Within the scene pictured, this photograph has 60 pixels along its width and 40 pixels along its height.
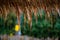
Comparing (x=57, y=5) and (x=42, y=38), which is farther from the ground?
(x=57, y=5)

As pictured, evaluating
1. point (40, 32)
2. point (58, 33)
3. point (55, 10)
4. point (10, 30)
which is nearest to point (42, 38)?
point (40, 32)

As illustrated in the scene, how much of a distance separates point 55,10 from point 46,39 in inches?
282

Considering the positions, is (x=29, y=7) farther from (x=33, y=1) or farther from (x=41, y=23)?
(x=41, y=23)

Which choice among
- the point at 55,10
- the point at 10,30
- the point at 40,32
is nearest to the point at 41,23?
the point at 40,32

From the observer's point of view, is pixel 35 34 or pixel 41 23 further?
pixel 35 34

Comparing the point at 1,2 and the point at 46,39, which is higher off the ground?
the point at 1,2

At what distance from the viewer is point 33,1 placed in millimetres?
1784

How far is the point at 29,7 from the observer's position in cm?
183

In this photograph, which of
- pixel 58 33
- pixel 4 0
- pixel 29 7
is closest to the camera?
pixel 4 0

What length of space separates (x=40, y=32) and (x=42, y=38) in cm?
29

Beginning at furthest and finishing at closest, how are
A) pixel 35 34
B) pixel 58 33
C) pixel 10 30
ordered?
pixel 10 30 < pixel 35 34 < pixel 58 33

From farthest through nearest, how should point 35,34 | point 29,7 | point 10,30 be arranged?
point 10,30, point 35,34, point 29,7

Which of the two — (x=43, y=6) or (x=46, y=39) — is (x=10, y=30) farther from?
(x=43, y=6)

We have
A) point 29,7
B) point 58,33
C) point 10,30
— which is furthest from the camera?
point 10,30
